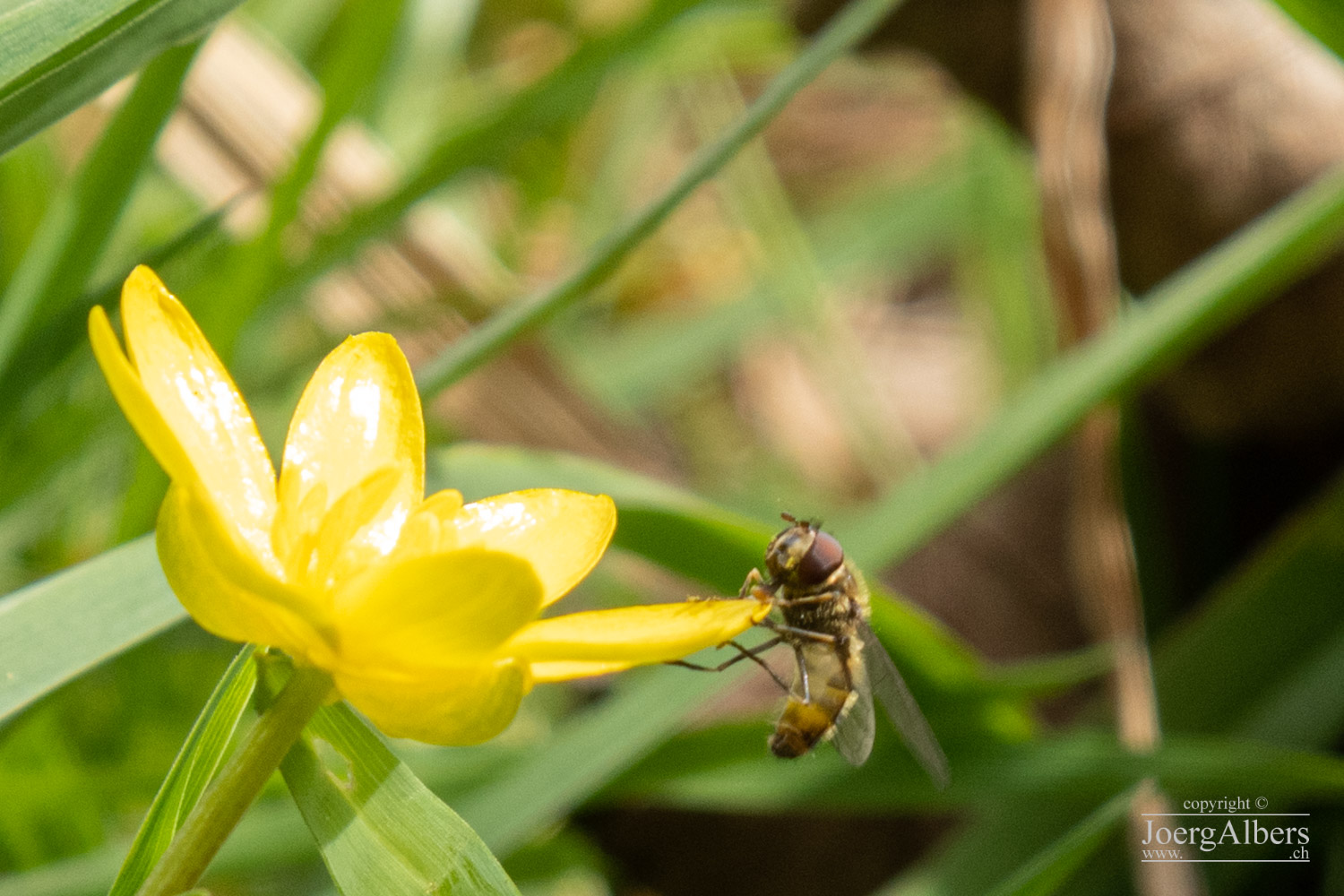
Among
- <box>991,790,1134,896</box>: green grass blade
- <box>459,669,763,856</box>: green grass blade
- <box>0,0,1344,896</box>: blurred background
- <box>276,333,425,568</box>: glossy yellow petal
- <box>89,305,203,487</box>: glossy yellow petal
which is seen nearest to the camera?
<box>89,305,203,487</box>: glossy yellow petal

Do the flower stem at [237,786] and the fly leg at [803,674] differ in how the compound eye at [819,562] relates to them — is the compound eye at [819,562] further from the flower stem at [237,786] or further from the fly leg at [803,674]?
the flower stem at [237,786]

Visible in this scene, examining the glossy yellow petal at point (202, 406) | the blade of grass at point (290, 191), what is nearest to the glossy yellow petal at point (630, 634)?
the glossy yellow petal at point (202, 406)

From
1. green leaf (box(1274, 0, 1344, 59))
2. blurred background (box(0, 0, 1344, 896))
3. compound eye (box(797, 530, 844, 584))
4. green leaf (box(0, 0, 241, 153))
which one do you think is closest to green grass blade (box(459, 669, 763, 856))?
blurred background (box(0, 0, 1344, 896))

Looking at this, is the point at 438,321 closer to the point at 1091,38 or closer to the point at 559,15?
the point at 1091,38

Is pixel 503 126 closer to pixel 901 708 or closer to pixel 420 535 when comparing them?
pixel 901 708

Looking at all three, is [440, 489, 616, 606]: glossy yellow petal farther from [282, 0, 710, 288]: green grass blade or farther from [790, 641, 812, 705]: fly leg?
[282, 0, 710, 288]: green grass blade

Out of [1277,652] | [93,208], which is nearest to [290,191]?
[93,208]
